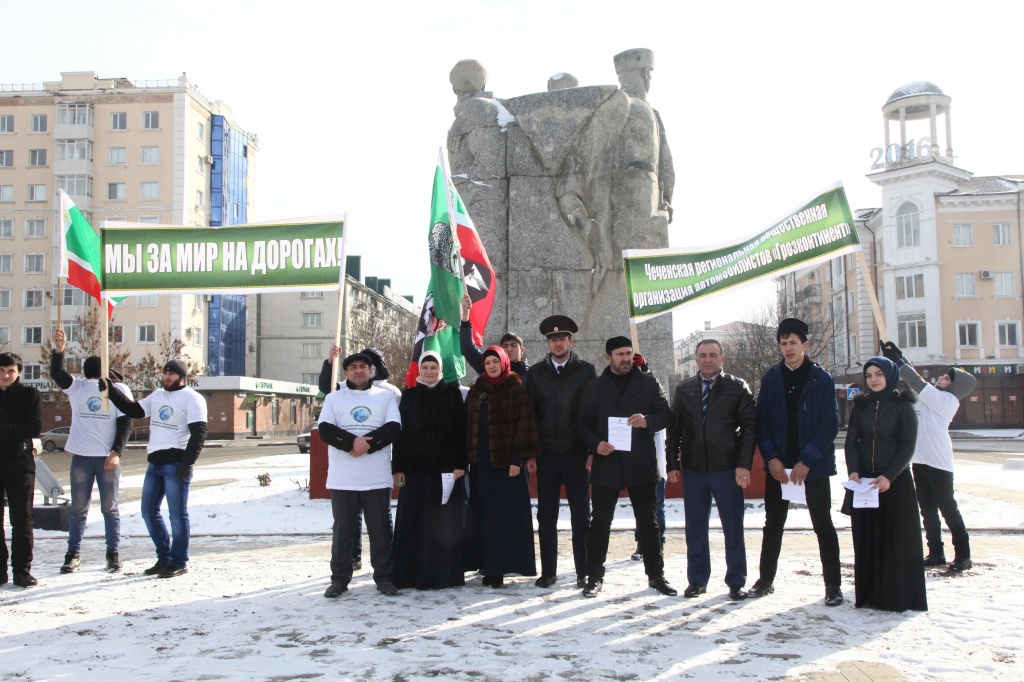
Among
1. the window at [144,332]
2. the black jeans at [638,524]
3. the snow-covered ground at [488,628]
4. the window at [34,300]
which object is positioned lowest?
the snow-covered ground at [488,628]

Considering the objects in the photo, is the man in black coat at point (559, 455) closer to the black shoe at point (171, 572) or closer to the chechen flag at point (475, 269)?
the chechen flag at point (475, 269)

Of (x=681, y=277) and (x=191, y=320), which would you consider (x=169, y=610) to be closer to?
(x=681, y=277)

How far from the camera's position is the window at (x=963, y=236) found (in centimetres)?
4475

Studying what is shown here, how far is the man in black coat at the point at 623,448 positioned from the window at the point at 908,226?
44343mm

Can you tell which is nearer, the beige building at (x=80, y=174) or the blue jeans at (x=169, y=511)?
the blue jeans at (x=169, y=511)

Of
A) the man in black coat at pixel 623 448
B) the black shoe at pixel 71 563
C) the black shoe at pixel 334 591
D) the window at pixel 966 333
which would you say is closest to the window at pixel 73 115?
the window at pixel 966 333

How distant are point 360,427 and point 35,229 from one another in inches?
2123

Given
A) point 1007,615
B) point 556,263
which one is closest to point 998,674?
point 1007,615

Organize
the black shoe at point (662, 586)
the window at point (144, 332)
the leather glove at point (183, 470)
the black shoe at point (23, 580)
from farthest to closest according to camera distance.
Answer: the window at point (144, 332)
the leather glove at point (183, 470)
the black shoe at point (23, 580)
the black shoe at point (662, 586)

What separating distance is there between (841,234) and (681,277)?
4.99ft

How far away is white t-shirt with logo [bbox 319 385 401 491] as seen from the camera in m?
6.36

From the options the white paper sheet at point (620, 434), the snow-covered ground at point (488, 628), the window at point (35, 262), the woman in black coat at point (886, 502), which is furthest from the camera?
the window at point (35, 262)

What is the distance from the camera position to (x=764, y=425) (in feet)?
19.9

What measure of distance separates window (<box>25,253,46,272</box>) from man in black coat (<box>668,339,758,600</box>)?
54579 millimetres
